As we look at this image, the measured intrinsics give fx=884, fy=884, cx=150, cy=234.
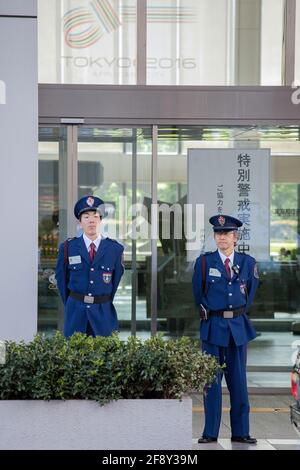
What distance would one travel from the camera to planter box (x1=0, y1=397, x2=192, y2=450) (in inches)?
192

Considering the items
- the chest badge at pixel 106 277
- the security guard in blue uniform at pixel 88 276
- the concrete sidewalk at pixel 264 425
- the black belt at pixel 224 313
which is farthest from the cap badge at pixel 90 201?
the concrete sidewalk at pixel 264 425

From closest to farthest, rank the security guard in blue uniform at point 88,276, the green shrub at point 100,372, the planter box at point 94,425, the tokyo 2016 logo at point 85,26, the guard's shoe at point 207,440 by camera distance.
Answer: the planter box at point 94,425
the green shrub at point 100,372
the guard's shoe at point 207,440
the security guard in blue uniform at point 88,276
the tokyo 2016 logo at point 85,26

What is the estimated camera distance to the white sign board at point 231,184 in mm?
8719

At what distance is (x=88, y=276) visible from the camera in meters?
6.91

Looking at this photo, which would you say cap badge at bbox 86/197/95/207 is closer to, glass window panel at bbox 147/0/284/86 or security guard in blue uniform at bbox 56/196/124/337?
security guard in blue uniform at bbox 56/196/124/337

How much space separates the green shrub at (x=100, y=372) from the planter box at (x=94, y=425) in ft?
0.25

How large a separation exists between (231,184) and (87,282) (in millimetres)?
2373

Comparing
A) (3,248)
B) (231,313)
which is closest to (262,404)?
(231,313)

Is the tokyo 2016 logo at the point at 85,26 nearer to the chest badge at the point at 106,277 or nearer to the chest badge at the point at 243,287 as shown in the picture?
the chest badge at the point at 106,277

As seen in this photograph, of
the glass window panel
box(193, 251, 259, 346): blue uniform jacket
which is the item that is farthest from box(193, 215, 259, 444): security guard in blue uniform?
the glass window panel

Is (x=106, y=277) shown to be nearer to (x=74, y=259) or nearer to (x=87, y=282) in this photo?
(x=87, y=282)

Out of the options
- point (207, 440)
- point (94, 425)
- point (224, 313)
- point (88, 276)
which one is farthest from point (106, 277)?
point (94, 425)
